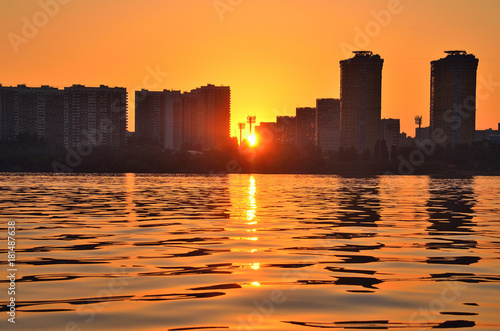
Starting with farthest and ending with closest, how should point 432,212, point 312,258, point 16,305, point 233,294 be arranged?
point 432,212
point 312,258
point 233,294
point 16,305

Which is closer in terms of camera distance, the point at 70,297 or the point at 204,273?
the point at 70,297

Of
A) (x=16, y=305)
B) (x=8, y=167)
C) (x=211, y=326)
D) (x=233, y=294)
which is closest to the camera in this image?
(x=211, y=326)

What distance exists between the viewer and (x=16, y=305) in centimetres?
1151

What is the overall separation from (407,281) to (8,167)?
19957cm

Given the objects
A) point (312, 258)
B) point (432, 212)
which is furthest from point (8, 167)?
point (312, 258)

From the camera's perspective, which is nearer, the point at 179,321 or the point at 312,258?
the point at 179,321

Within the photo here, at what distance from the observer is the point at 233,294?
1257 centimetres

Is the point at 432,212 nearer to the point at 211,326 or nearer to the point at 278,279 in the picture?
the point at 278,279

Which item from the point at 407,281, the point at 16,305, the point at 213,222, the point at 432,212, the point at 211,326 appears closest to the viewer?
the point at 211,326

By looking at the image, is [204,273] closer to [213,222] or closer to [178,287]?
[178,287]

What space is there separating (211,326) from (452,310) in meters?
4.33

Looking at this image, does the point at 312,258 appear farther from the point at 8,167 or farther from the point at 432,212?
the point at 8,167

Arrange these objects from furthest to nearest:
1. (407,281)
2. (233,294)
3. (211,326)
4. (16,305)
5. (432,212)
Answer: (432,212), (407,281), (233,294), (16,305), (211,326)

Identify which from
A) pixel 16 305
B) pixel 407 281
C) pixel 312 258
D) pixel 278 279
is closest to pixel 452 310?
pixel 407 281
